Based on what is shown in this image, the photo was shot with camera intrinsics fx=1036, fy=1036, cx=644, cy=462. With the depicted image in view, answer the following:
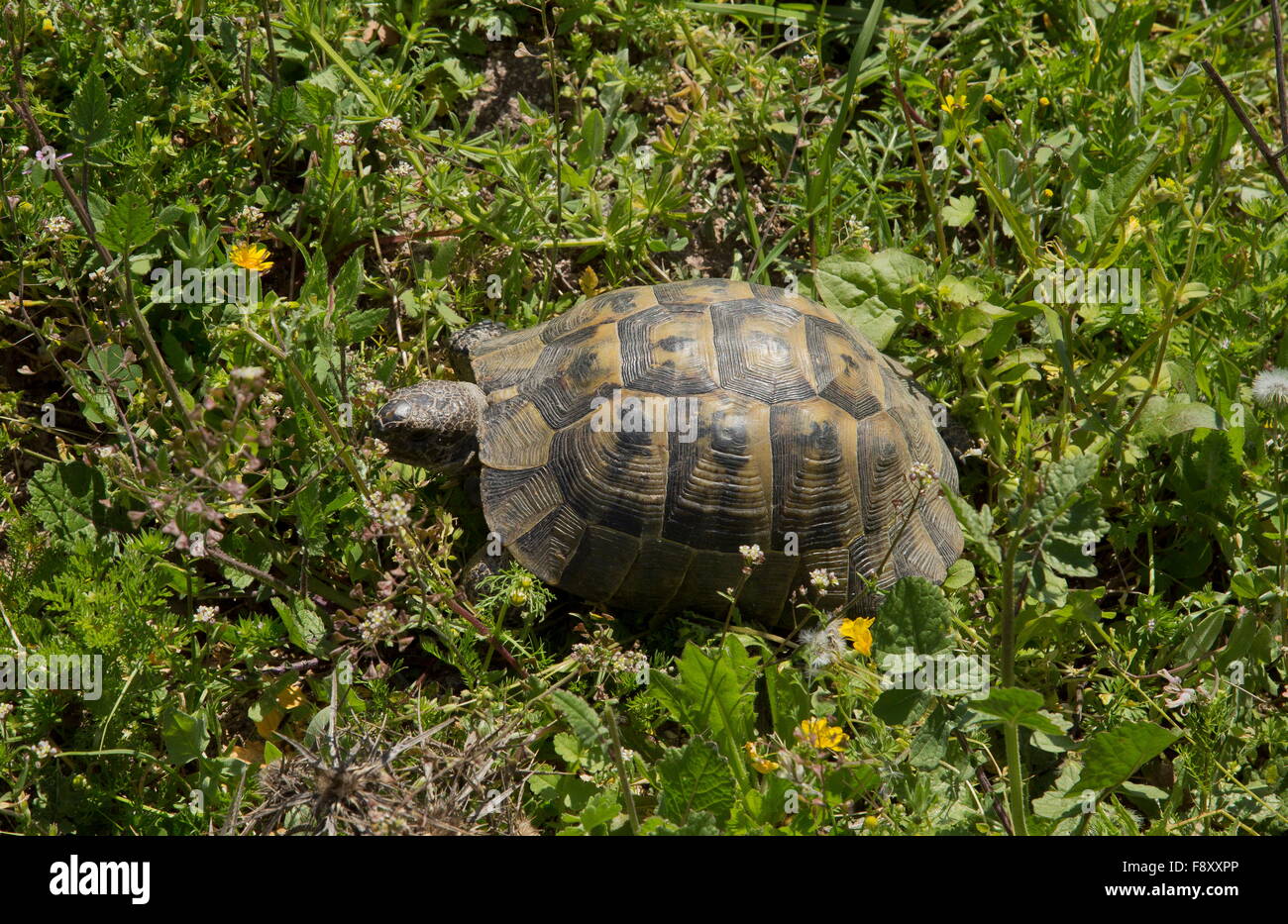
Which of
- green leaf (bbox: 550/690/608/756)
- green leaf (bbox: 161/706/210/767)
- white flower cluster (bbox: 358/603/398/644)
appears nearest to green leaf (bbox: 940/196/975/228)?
green leaf (bbox: 550/690/608/756)

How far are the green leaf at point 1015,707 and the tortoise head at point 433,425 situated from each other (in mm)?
2619

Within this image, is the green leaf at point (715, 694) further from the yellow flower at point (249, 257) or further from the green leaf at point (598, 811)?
the yellow flower at point (249, 257)

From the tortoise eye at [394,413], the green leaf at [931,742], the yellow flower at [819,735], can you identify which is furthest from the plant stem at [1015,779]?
the tortoise eye at [394,413]

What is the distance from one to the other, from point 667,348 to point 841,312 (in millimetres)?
1273

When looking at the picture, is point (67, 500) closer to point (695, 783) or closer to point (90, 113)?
point (90, 113)

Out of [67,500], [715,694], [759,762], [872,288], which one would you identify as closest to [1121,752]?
[759,762]

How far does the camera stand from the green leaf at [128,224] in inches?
148

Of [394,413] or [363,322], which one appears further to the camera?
[363,322]

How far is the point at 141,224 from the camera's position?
151 inches

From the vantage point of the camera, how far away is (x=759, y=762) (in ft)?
12.6

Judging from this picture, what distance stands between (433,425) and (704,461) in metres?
1.24

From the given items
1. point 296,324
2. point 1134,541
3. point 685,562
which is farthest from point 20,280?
point 1134,541

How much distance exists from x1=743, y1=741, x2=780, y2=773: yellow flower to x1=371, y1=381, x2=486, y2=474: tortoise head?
1.90 m
